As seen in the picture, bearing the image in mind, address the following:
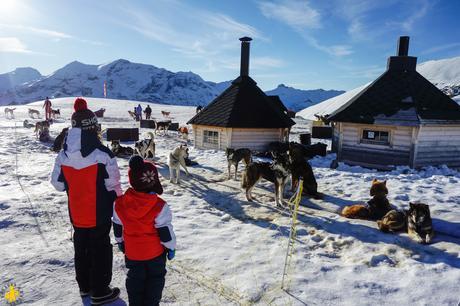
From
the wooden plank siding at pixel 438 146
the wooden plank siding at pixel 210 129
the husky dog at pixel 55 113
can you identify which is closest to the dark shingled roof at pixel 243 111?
the wooden plank siding at pixel 210 129

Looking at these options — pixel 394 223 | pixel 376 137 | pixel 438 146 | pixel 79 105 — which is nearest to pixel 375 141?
pixel 376 137

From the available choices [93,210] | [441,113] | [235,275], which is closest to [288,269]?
[235,275]

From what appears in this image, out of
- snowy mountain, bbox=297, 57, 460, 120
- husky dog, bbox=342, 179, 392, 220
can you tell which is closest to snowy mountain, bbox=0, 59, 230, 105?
snowy mountain, bbox=297, 57, 460, 120

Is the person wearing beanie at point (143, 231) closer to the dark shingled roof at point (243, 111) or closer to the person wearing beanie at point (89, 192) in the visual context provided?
the person wearing beanie at point (89, 192)

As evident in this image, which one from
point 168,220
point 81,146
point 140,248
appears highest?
point 81,146

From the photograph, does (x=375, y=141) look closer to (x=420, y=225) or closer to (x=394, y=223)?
(x=394, y=223)

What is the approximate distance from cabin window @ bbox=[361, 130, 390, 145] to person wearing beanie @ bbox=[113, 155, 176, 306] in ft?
41.9

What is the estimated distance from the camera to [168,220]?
10.6ft

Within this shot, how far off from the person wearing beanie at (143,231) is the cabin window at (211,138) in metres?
13.7

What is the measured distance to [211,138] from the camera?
1720 centimetres

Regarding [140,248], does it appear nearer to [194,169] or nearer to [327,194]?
[327,194]

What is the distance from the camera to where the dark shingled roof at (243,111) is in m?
16.1

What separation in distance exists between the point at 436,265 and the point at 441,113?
34.7ft

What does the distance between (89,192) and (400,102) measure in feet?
45.3
